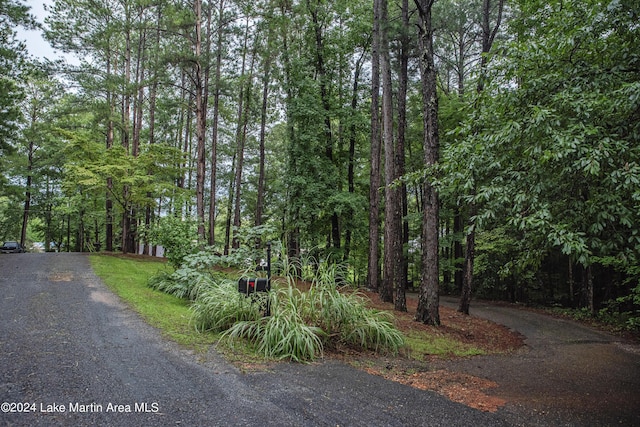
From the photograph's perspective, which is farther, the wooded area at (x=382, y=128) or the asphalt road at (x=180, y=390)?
the wooded area at (x=382, y=128)

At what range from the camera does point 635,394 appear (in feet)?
14.7

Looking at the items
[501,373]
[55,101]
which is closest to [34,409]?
[501,373]

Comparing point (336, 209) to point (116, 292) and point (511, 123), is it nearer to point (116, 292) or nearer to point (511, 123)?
point (116, 292)

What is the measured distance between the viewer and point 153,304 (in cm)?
674

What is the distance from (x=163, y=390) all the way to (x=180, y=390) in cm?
14

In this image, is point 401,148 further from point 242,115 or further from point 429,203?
point 242,115

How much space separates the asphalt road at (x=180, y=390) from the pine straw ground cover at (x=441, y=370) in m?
0.27

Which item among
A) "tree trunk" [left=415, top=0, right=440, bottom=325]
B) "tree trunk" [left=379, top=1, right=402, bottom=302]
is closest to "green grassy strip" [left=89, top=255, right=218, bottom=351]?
"tree trunk" [left=415, top=0, right=440, bottom=325]

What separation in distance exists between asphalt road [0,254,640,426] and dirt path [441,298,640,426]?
0.12 ft

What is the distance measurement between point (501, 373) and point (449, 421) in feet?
8.71

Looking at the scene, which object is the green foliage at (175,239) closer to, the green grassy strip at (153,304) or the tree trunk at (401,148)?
the green grassy strip at (153,304)

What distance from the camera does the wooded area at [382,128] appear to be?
11.6ft

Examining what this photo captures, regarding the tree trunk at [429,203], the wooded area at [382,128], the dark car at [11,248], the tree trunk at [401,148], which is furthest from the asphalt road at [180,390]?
the dark car at [11,248]

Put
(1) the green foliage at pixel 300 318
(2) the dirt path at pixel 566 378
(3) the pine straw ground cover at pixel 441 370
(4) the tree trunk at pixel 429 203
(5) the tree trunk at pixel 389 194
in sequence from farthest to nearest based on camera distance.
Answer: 1. (5) the tree trunk at pixel 389 194
2. (4) the tree trunk at pixel 429 203
3. (1) the green foliage at pixel 300 318
4. (3) the pine straw ground cover at pixel 441 370
5. (2) the dirt path at pixel 566 378
